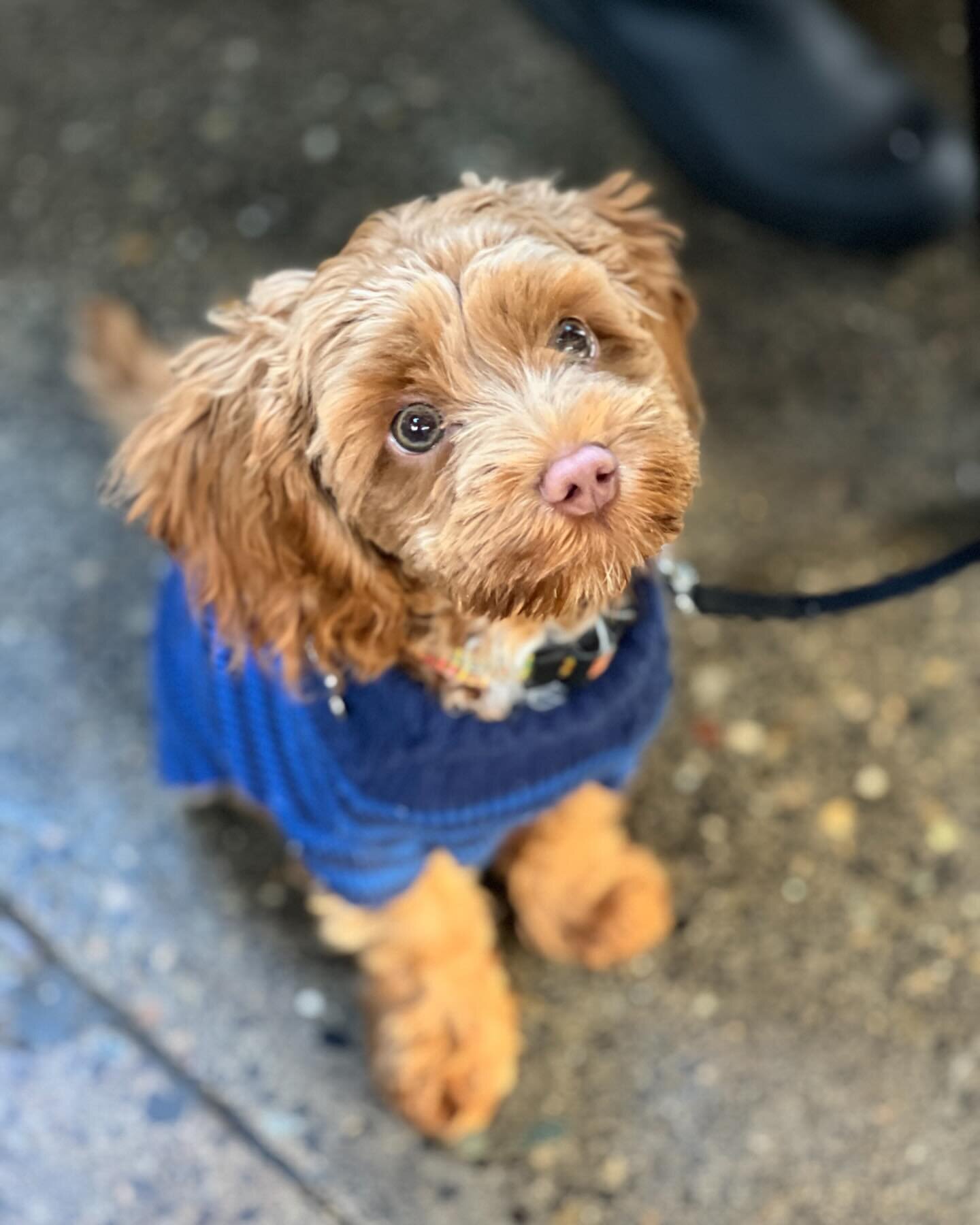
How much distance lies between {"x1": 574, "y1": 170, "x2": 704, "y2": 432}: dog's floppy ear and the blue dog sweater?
0.23m

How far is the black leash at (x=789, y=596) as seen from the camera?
130cm

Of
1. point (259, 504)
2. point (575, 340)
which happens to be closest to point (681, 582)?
point (575, 340)

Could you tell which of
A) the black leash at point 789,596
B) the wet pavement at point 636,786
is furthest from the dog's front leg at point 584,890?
the black leash at point 789,596

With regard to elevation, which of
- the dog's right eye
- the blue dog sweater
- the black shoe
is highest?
the dog's right eye

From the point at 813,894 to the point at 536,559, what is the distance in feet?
2.96

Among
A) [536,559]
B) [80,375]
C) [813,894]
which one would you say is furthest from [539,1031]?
[80,375]

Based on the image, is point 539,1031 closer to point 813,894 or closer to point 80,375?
point 813,894

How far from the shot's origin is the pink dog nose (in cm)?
95

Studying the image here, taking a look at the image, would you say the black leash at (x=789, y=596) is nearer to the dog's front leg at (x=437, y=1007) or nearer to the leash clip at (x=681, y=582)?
the leash clip at (x=681, y=582)

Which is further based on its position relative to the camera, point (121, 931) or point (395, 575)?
point (121, 931)

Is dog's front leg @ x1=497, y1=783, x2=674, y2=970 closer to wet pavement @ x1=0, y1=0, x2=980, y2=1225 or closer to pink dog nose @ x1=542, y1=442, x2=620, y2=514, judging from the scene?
wet pavement @ x1=0, y1=0, x2=980, y2=1225

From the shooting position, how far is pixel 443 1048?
1.52m

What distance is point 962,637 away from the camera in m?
1.82

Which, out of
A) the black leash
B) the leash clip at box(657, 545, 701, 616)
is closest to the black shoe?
the black leash
